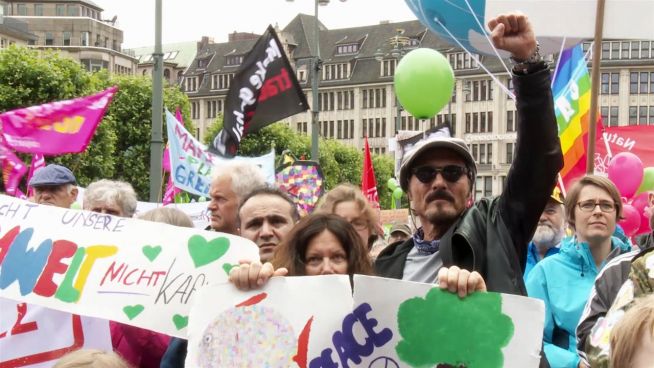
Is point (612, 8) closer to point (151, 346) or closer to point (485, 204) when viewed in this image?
point (485, 204)

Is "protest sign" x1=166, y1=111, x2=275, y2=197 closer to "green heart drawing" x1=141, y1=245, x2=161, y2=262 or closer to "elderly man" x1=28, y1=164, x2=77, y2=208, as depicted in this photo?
"elderly man" x1=28, y1=164, x2=77, y2=208

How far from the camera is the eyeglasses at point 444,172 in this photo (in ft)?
11.2

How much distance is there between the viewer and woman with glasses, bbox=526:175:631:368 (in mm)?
4504

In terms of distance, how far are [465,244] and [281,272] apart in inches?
22.9

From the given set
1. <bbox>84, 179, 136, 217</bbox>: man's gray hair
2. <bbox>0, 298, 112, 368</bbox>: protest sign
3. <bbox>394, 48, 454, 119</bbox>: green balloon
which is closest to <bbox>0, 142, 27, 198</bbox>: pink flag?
<bbox>394, 48, 454, 119</bbox>: green balloon

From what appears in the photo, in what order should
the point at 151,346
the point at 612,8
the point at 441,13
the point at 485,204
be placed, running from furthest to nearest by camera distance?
the point at 441,13 < the point at 612,8 < the point at 151,346 < the point at 485,204

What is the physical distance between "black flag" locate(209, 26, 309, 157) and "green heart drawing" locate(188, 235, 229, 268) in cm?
497

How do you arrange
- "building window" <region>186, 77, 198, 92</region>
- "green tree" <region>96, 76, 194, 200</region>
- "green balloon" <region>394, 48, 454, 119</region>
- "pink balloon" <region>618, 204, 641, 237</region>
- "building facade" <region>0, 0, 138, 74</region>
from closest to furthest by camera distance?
"pink balloon" <region>618, 204, 641, 237</region> < "green balloon" <region>394, 48, 454, 119</region> < "green tree" <region>96, 76, 194, 200</region> < "building window" <region>186, 77, 198, 92</region> < "building facade" <region>0, 0, 138, 74</region>

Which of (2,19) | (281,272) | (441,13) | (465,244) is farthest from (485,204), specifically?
(2,19)

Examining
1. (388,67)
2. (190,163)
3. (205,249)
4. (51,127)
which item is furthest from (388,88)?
(205,249)

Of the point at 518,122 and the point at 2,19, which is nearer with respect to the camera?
the point at 518,122

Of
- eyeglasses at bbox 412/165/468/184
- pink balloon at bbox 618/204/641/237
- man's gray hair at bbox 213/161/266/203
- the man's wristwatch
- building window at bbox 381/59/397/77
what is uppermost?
building window at bbox 381/59/397/77

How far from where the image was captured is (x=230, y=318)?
10.0 ft

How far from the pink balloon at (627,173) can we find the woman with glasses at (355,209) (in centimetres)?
415
